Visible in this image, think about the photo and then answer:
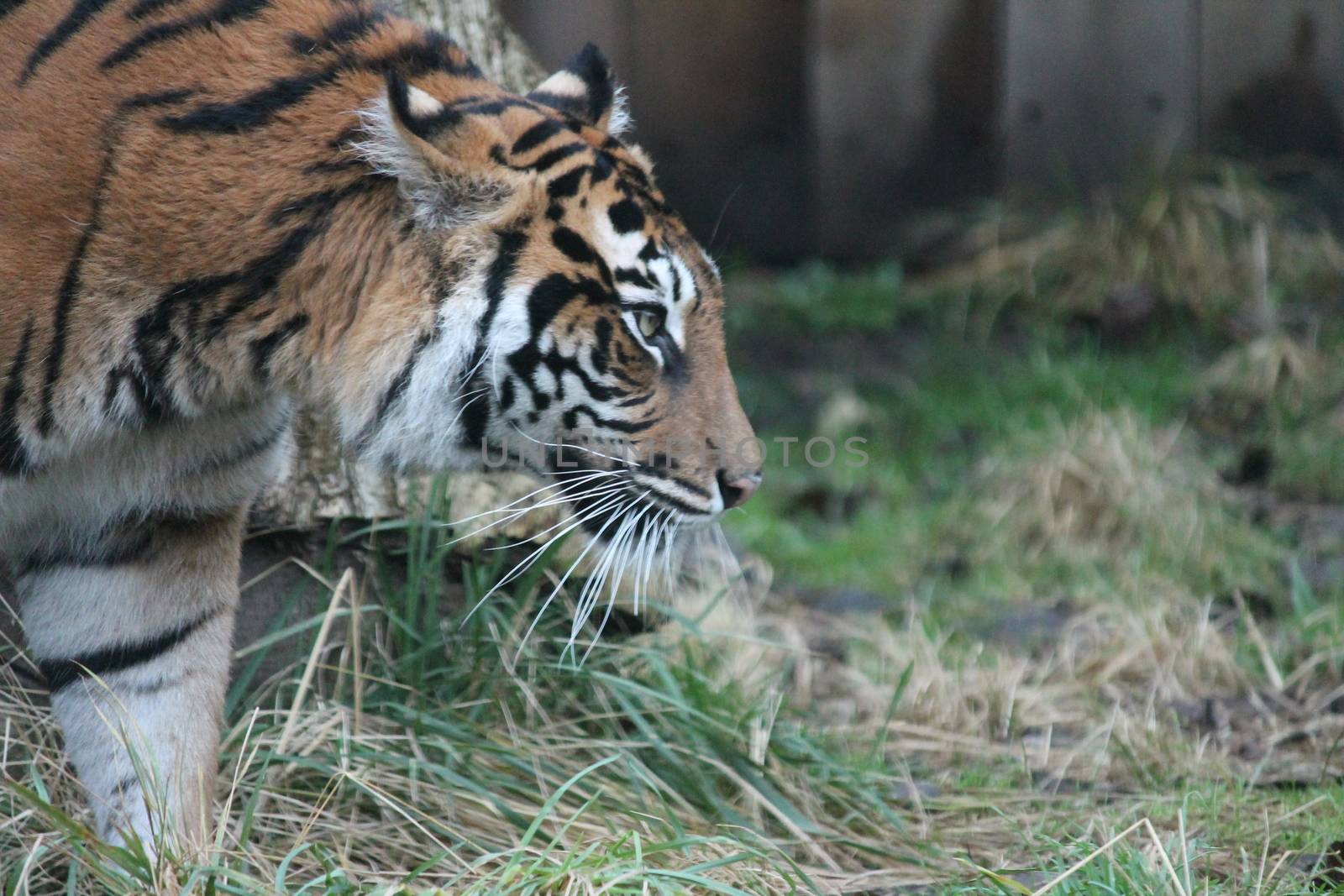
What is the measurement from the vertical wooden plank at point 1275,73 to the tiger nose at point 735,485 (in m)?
4.70

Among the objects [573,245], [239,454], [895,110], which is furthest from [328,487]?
[895,110]

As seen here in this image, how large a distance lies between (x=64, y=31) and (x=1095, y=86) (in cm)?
513

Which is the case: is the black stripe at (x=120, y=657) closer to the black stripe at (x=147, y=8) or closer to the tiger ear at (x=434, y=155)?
the tiger ear at (x=434, y=155)

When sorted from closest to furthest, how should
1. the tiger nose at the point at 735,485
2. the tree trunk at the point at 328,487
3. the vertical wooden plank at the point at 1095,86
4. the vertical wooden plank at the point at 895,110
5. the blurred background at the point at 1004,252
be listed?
the tiger nose at the point at 735,485 → the tree trunk at the point at 328,487 → the blurred background at the point at 1004,252 → the vertical wooden plank at the point at 1095,86 → the vertical wooden plank at the point at 895,110

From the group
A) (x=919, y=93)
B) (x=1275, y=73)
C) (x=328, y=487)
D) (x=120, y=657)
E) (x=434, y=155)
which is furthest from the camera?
(x=919, y=93)

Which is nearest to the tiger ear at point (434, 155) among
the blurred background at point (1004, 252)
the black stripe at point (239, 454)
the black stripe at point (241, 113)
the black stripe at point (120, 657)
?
the black stripe at point (241, 113)

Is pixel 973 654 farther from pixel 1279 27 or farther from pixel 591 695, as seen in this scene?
pixel 1279 27

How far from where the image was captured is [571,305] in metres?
2.33

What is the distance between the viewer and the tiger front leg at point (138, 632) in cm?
254

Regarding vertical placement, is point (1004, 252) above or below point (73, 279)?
below

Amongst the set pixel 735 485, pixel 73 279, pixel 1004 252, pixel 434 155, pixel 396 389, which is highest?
pixel 434 155

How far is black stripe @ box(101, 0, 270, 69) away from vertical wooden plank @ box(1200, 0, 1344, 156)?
502 cm

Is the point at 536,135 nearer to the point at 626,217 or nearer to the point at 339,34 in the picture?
the point at 626,217

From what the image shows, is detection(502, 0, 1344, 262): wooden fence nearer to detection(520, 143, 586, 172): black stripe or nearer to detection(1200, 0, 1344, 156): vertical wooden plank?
detection(1200, 0, 1344, 156): vertical wooden plank
